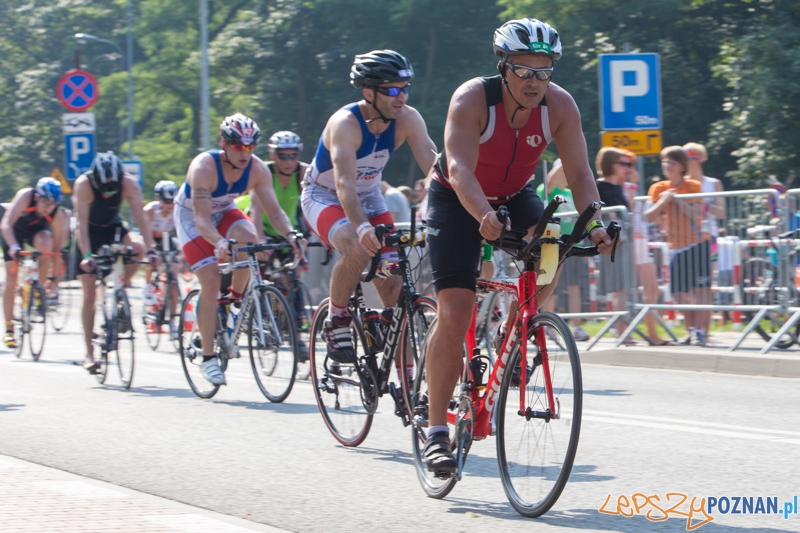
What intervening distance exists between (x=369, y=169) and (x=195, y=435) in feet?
6.55

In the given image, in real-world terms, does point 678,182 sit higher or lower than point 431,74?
lower

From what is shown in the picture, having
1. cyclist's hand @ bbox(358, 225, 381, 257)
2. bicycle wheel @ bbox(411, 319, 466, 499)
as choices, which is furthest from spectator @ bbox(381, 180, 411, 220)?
bicycle wheel @ bbox(411, 319, 466, 499)

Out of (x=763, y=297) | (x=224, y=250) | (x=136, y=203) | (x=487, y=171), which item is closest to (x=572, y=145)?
(x=487, y=171)

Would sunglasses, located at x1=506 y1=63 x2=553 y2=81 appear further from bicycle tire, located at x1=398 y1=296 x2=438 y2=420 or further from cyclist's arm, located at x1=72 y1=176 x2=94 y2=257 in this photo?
cyclist's arm, located at x1=72 y1=176 x2=94 y2=257

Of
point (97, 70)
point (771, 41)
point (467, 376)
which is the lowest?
point (467, 376)

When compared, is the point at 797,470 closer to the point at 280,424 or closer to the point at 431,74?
the point at 280,424

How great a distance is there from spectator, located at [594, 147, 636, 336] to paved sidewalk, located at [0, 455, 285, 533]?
686 cm

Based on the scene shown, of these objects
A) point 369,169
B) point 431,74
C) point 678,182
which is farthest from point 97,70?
point 369,169

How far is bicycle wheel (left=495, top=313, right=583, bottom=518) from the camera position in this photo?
477 centimetres

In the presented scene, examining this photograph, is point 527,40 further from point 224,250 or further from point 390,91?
point 224,250

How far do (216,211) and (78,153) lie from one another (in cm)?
1194

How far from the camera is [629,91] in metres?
12.8

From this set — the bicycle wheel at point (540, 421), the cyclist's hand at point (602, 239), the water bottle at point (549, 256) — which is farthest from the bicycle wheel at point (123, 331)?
the cyclist's hand at point (602, 239)

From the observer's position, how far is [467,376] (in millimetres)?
5391
